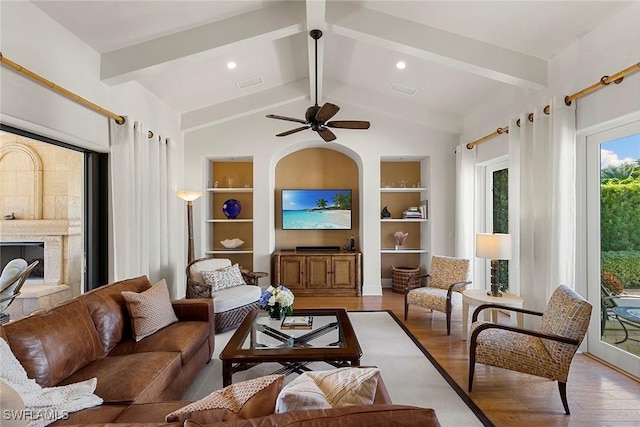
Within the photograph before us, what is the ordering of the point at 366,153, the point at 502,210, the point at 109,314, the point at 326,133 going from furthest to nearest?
the point at 366,153 → the point at 502,210 → the point at 326,133 → the point at 109,314

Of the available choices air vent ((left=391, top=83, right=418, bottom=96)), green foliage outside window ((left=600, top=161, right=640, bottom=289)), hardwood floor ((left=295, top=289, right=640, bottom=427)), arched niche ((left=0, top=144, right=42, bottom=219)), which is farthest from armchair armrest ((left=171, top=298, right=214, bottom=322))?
air vent ((left=391, top=83, right=418, bottom=96))

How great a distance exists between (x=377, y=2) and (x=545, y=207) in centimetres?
273

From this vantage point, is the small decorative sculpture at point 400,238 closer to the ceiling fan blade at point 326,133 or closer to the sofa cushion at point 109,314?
the ceiling fan blade at point 326,133

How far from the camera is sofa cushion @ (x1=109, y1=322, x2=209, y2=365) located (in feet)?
8.11

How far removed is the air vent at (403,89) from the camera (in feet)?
17.2

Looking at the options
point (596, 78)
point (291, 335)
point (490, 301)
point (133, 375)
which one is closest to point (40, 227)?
point (133, 375)

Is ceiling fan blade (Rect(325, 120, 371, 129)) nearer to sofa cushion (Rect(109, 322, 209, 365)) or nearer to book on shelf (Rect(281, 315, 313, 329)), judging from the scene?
book on shelf (Rect(281, 315, 313, 329))

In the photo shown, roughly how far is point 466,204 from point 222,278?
12.6ft

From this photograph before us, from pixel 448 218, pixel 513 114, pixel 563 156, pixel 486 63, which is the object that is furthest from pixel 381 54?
pixel 448 218

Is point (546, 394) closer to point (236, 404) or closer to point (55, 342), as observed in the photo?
point (236, 404)

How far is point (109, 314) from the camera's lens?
255 cm

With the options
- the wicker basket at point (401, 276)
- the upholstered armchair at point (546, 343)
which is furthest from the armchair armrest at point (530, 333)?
the wicker basket at point (401, 276)

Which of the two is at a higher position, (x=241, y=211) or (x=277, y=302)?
(x=241, y=211)

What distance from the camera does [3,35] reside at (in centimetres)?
238
